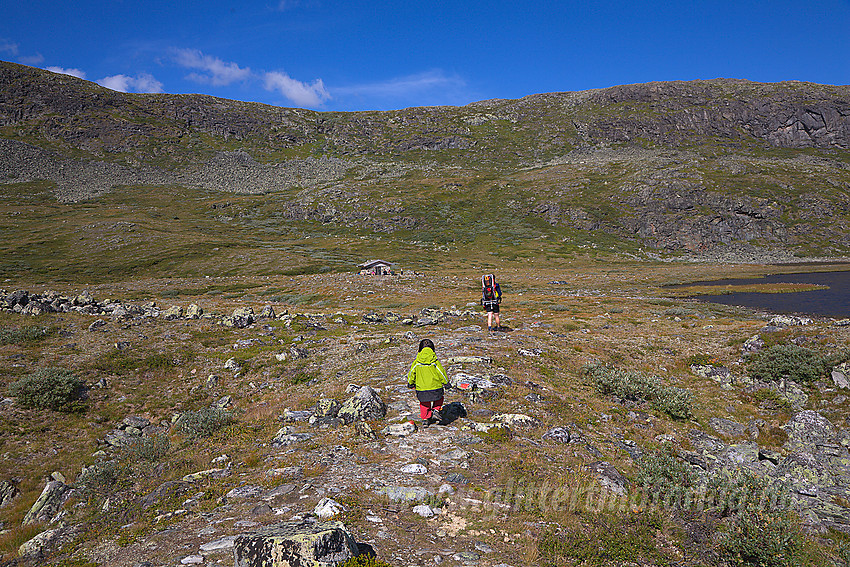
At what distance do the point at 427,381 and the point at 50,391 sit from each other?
1572cm

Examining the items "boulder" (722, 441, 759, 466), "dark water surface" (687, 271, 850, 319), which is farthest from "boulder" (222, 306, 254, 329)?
"dark water surface" (687, 271, 850, 319)

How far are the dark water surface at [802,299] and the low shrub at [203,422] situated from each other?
190 ft

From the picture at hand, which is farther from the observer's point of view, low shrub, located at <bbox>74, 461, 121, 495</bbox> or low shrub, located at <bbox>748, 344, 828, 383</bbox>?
low shrub, located at <bbox>748, 344, 828, 383</bbox>

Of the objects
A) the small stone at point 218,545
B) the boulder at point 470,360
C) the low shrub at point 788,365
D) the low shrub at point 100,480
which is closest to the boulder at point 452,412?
the boulder at point 470,360

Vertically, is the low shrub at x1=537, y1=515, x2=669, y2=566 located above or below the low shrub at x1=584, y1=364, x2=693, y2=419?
above

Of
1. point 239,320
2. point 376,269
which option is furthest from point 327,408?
point 376,269

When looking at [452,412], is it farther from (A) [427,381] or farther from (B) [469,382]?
(B) [469,382]

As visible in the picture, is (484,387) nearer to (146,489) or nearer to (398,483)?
(398,483)

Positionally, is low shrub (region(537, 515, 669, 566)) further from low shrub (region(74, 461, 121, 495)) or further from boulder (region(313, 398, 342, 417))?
low shrub (region(74, 461, 121, 495))

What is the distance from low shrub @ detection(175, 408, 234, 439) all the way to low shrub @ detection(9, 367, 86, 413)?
17.2ft

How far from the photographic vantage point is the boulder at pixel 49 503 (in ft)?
32.1

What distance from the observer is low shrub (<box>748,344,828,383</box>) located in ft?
53.5

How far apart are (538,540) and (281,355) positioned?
17.6 m

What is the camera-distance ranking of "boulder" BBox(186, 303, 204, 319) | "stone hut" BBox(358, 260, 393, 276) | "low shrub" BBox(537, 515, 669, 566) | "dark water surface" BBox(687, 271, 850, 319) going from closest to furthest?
"low shrub" BBox(537, 515, 669, 566), "boulder" BBox(186, 303, 204, 319), "dark water surface" BBox(687, 271, 850, 319), "stone hut" BBox(358, 260, 393, 276)
